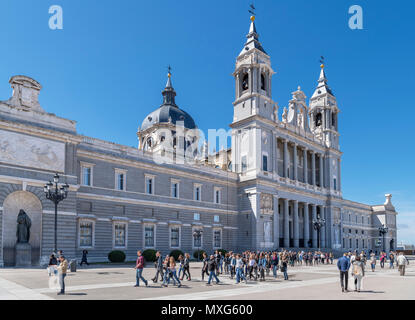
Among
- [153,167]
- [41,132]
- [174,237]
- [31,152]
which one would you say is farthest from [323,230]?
[31,152]

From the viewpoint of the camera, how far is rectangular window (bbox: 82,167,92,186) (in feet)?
122

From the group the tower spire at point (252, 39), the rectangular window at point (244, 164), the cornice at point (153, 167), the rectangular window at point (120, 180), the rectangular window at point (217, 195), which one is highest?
the tower spire at point (252, 39)

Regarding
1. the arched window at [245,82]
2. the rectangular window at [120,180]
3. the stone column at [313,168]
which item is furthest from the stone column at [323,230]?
the rectangular window at [120,180]

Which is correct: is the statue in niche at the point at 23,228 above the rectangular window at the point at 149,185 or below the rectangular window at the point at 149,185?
below

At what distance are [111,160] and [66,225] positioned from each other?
9.53 metres

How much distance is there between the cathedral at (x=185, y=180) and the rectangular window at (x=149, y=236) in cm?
11

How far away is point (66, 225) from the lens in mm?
32094

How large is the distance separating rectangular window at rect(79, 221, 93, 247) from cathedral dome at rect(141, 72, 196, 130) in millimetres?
45249

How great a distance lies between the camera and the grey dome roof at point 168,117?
81.9 meters

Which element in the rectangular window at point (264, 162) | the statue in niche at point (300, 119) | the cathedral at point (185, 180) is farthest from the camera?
the statue in niche at point (300, 119)

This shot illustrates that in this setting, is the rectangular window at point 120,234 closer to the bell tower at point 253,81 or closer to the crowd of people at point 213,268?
the crowd of people at point 213,268

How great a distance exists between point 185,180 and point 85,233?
568 inches

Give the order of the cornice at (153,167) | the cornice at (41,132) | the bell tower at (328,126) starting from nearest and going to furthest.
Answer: the cornice at (41,132), the cornice at (153,167), the bell tower at (328,126)

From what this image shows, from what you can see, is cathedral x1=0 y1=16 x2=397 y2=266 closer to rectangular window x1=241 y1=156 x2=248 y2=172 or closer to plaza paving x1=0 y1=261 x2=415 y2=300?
rectangular window x1=241 y1=156 x2=248 y2=172
